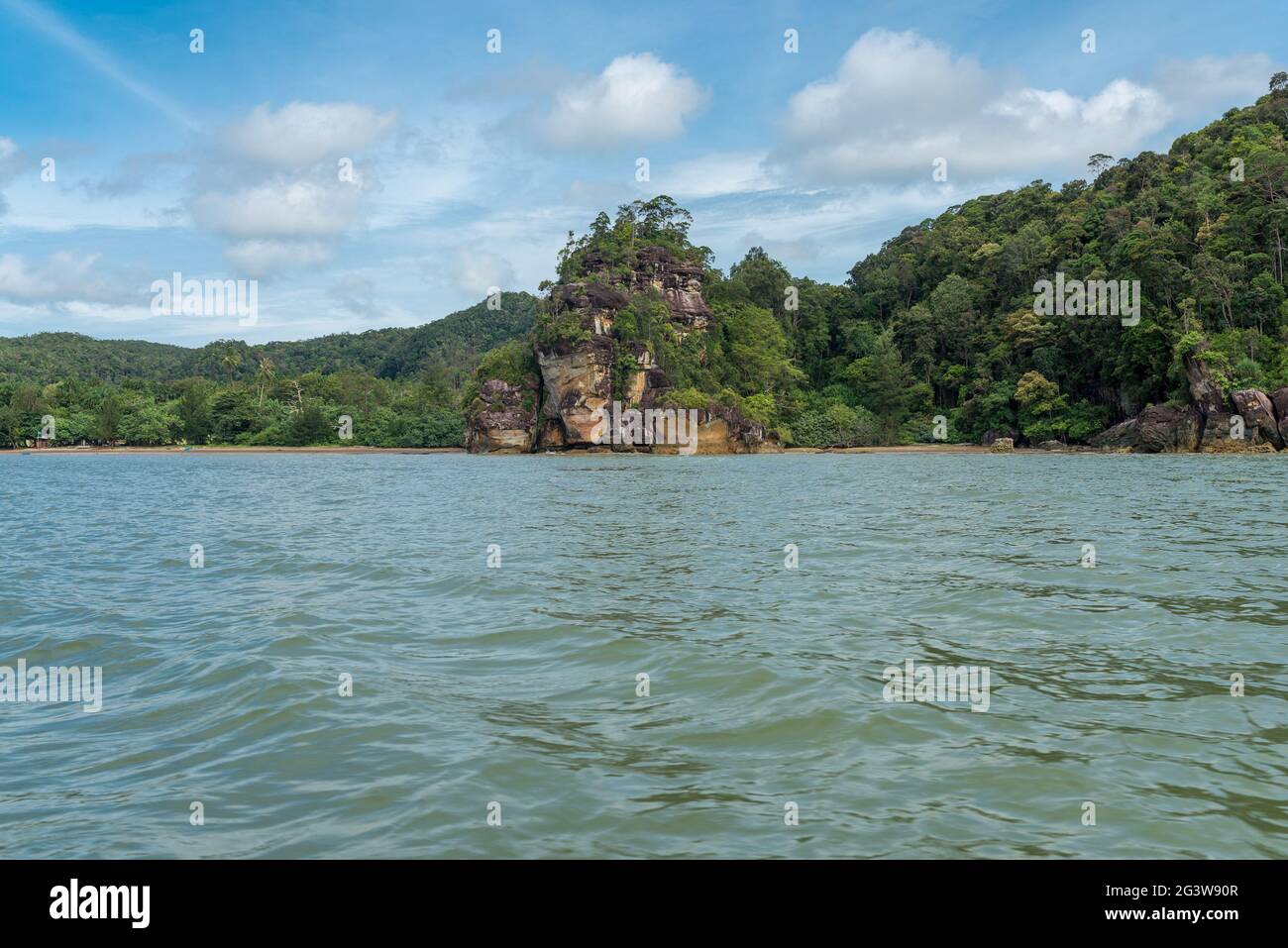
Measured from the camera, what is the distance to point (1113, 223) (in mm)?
80188

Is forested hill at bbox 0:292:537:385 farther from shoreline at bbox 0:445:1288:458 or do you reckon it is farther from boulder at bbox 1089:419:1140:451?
boulder at bbox 1089:419:1140:451

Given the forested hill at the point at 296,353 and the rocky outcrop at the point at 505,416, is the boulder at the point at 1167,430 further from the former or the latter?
the forested hill at the point at 296,353

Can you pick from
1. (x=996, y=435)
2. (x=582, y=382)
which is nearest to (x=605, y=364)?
(x=582, y=382)

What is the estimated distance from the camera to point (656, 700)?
7742 mm

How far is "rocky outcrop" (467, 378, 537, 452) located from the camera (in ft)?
305

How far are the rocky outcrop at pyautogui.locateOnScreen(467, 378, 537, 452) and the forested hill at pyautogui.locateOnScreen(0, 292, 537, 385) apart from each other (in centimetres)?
5351

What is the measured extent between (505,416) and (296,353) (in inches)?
4289

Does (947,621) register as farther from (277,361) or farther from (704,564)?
(277,361)

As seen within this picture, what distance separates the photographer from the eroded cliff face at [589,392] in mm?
86188

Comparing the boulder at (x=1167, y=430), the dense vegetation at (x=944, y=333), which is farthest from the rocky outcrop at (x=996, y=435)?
the boulder at (x=1167, y=430)

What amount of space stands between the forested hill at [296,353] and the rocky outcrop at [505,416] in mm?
53508

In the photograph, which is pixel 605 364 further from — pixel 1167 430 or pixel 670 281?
pixel 1167 430
